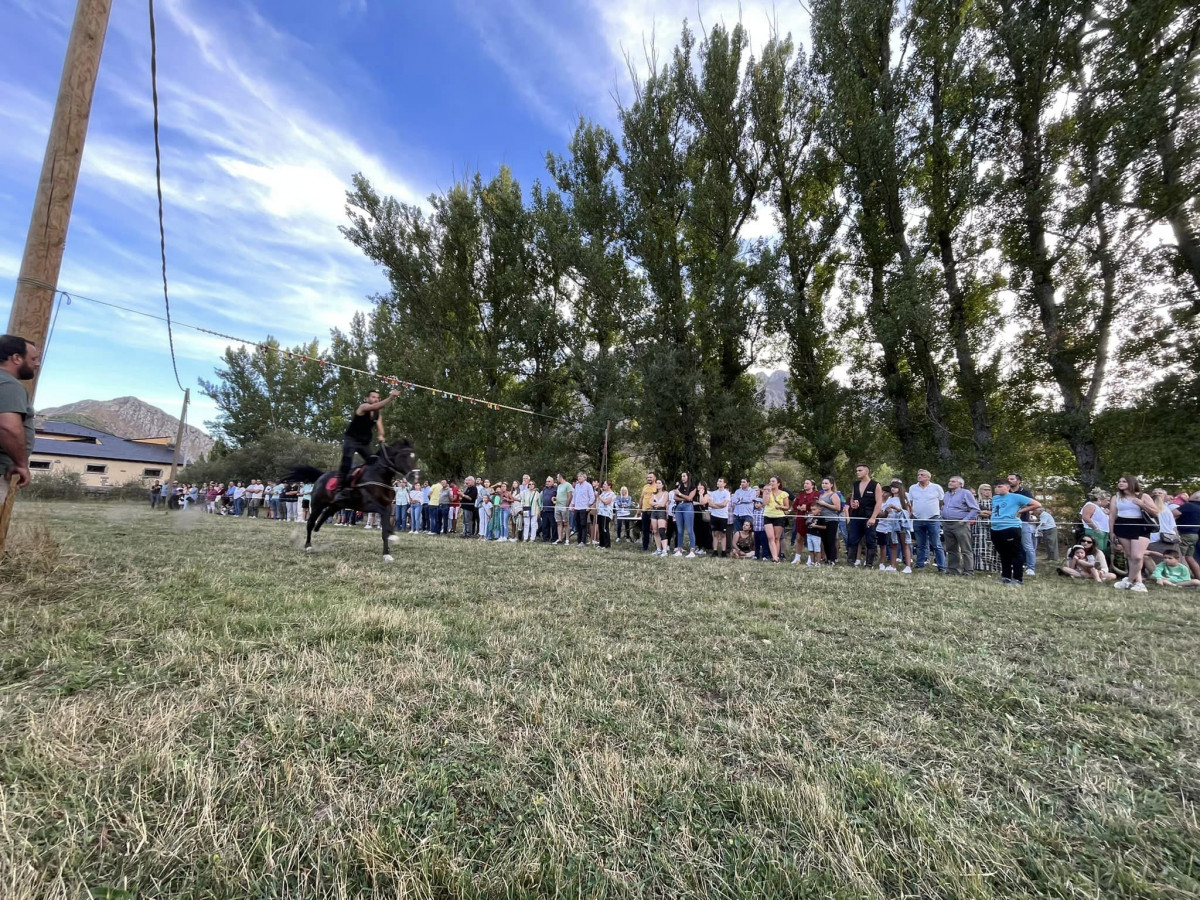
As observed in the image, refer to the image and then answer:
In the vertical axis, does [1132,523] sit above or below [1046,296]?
below

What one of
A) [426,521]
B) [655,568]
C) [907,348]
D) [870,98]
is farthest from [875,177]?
[426,521]

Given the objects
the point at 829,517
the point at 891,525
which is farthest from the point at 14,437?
the point at 891,525

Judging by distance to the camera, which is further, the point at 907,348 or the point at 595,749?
the point at 907,348

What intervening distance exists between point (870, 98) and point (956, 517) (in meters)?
13.5

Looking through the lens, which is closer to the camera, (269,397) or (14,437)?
(14,437)

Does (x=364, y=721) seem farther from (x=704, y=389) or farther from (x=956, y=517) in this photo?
(x=704, y=389)

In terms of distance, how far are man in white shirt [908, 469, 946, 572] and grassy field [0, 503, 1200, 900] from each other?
18.7 ft

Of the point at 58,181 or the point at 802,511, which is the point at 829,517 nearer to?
the point at 802,511

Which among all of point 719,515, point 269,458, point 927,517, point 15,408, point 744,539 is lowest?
point 744,539

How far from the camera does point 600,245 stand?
19328mm

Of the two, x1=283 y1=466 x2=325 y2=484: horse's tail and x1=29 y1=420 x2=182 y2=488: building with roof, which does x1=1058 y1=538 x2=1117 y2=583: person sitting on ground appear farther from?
x1=29 y1=420 x2=182 y2=488: building with roof

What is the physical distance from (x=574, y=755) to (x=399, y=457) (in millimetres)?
7496

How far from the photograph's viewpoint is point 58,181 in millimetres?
4551

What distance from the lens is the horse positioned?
8.47 m
